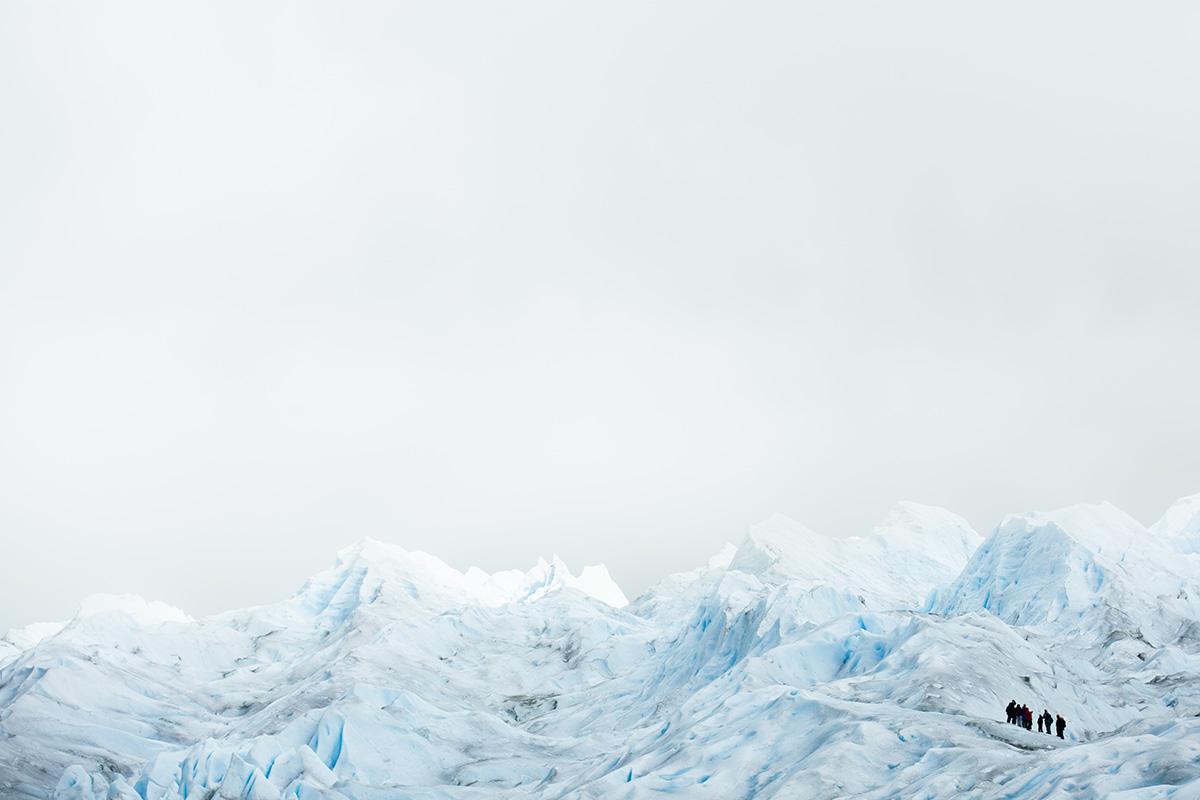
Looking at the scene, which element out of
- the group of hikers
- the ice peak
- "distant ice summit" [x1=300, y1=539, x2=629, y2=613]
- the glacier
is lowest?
the group of hikers

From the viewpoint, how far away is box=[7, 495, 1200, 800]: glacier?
4259 centimetres

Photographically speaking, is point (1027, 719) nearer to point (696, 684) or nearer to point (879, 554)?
point (696, 684)

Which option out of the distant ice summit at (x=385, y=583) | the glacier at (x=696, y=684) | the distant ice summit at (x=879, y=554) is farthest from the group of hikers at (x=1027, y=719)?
the distant ice summit at (x=385, y=583)

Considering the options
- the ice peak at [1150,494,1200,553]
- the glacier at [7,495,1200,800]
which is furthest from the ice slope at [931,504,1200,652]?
the ice peak at [1150,494,1200,553]

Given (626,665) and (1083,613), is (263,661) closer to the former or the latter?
(626,665)

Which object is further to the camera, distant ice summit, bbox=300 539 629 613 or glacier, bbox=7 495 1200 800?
distant ice summit, bbox=300 539 629 613

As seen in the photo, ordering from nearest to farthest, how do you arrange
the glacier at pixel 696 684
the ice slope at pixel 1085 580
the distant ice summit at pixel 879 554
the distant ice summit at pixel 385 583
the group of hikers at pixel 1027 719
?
the glacier at pixel 696 684 → the group of hikers at pixel 1027 719 → the ice slope at pixel 1085 580 → the distant ice summit at pixel 879 554 → the distant ice summit at pixel 385 583

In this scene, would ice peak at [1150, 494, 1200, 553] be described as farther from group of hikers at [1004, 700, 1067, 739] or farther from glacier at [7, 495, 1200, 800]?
group of hikers at [1004, 700, 1067, 739]

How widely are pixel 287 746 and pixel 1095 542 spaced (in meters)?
70.7

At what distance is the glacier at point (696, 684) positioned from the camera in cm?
Answer: 4259

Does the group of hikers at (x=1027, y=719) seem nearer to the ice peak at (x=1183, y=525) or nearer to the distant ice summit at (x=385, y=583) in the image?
the ice peak at (x=1183, y=525)

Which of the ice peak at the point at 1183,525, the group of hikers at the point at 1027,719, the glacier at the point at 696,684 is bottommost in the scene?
the group of hikers at the point at 1027,719

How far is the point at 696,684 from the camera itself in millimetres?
85625

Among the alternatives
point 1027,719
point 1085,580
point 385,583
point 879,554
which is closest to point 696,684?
point 1085,580
